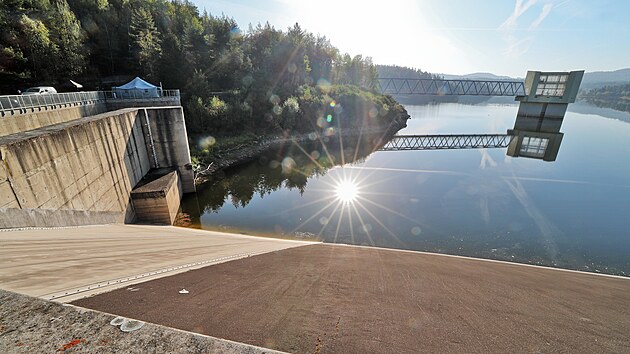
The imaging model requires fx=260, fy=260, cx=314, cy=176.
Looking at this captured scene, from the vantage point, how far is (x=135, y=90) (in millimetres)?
23766

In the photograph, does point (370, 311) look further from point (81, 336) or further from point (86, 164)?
point (86, 164)

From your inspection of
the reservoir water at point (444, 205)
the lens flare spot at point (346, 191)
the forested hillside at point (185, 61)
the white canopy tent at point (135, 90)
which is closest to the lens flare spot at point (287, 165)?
the reservoir water at point (444, 205)

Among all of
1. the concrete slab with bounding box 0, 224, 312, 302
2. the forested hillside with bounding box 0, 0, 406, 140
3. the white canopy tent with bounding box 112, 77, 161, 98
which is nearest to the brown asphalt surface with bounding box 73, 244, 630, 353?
the concrete slab with bounding box 0, 224, 312, 302

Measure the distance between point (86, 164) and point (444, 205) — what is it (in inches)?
815

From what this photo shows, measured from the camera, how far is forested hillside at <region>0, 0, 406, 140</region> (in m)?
29.2

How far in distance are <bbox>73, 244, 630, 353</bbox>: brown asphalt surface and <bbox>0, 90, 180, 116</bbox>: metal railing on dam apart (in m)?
15.3

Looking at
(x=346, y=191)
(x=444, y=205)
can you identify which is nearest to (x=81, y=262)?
(x=346, y=191)

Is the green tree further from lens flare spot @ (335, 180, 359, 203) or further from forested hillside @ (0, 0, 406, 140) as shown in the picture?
lens flare spot @ (335, 180, 359, 203)

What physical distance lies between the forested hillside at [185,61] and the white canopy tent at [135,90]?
8.71 m

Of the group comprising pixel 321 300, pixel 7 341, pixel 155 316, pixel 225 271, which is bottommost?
pixel 225 271

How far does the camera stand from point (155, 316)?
2629 mm

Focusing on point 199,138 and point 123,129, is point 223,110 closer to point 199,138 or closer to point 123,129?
point 199,138

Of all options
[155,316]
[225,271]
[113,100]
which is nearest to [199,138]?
[113,100]

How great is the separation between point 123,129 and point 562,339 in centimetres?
1853
